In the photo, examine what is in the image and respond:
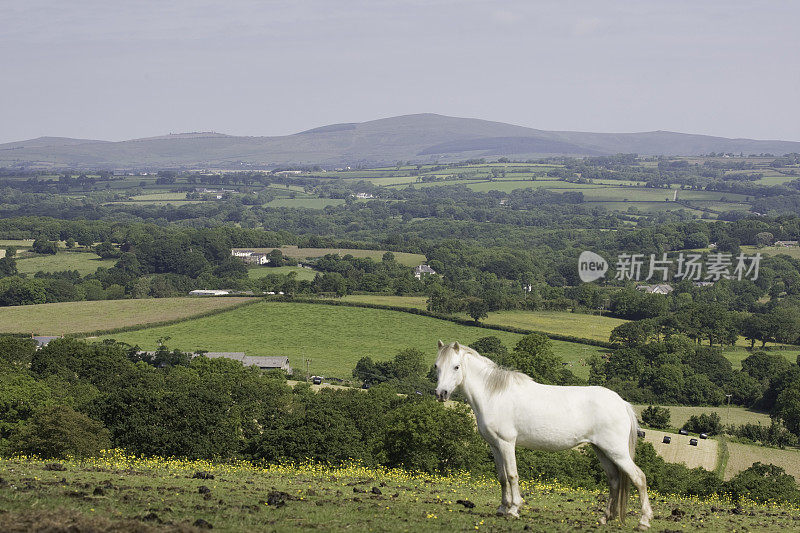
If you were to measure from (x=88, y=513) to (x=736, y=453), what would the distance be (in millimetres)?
58600

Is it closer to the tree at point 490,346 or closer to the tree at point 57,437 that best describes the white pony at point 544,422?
the tree at point 57,437

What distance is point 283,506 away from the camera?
16.2 m

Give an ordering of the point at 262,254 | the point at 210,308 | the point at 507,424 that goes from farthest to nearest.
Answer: the point at 262,254 < the point at 210,308 < the point at 507,424

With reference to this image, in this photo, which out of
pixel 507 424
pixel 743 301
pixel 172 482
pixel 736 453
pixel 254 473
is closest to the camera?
pixel 507 424

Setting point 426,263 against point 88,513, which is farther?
point 426,263

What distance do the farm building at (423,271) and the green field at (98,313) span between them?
55.8 meters

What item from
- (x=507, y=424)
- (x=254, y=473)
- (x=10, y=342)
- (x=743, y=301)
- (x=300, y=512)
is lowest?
(x=743, y=301)

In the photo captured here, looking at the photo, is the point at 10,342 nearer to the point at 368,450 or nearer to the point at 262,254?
the point at 368,450

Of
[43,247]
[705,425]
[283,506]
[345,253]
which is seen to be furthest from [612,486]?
[43,247]

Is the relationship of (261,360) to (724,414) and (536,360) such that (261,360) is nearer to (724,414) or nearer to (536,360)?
(536,360)

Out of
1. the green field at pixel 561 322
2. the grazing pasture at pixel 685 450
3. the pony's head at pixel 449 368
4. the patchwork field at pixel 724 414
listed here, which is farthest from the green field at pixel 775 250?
the pony's head at pixel 449 368

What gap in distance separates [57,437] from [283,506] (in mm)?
18826

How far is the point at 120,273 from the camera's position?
149125mm

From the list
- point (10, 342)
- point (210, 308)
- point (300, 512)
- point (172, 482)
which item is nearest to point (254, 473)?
point (172, 482)
